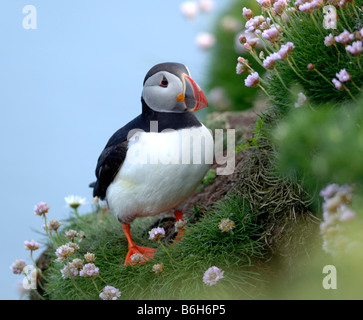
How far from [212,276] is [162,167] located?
2.33ft

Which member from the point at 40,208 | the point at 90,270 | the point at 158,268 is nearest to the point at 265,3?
the point at 158,268

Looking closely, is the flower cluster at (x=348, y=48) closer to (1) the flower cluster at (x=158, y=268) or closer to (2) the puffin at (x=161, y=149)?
(2) the puffin at (x=161, y=149)

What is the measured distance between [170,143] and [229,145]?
1.51 meters

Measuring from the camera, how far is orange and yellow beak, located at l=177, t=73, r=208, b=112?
3.12m

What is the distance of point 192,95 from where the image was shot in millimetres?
3129

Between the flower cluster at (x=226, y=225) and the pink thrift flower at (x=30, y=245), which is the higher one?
the flower cluster at (x=226, y=225)

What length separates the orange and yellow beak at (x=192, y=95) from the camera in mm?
3123

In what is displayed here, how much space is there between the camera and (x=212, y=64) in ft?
23.6

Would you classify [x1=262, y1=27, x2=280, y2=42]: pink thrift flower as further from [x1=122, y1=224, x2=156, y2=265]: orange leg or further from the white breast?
[x1=122, y1=224, x2=156, y2=265]: orange leg

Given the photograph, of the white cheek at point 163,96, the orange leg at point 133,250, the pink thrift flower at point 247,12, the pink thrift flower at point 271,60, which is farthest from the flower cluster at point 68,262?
the pink thrift flower at point 247,12

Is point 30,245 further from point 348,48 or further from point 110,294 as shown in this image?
point 348,48

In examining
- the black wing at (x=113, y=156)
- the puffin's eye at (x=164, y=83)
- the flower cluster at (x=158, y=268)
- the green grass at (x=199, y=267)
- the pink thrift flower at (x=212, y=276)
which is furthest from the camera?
the black wing at (x=113, y=156)
